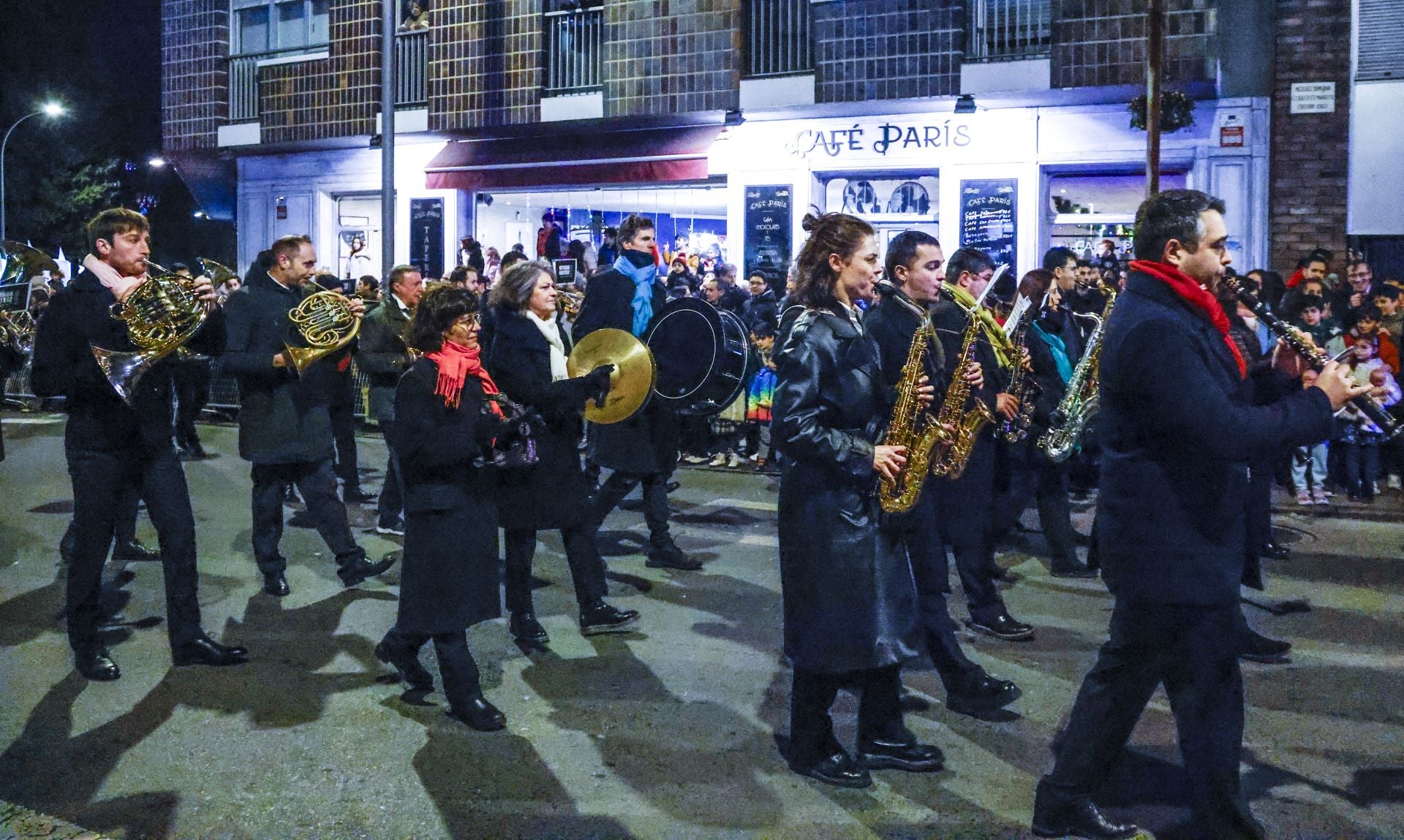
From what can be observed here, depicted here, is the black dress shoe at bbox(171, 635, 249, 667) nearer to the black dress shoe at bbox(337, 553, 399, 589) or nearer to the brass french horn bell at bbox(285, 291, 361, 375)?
the black dress shoe at bbox(337, 553, 399, 589)

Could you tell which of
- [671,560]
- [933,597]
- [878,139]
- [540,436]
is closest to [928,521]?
[933,597]

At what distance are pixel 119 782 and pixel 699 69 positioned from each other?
16.2 meters

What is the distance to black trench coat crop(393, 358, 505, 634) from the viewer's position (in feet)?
18.6

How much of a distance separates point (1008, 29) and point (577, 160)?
22.3 feet

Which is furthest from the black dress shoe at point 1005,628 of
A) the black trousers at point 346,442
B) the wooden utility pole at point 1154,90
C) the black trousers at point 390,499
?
the wooden utility pole at point 1154,90

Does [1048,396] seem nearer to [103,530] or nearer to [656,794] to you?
[656,794]

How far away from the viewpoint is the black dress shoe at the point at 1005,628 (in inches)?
280

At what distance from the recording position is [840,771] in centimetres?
498

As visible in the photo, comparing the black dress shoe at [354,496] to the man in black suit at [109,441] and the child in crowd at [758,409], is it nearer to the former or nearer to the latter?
the child in crowd at [758,409]

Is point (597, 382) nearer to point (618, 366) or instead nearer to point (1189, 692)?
point (618, 366)

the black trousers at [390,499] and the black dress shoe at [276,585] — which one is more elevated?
the black trousers at [390,499]

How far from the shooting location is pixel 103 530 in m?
6.52

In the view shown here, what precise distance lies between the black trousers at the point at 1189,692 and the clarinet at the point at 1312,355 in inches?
29.7

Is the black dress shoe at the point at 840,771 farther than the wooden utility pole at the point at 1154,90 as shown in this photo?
No
